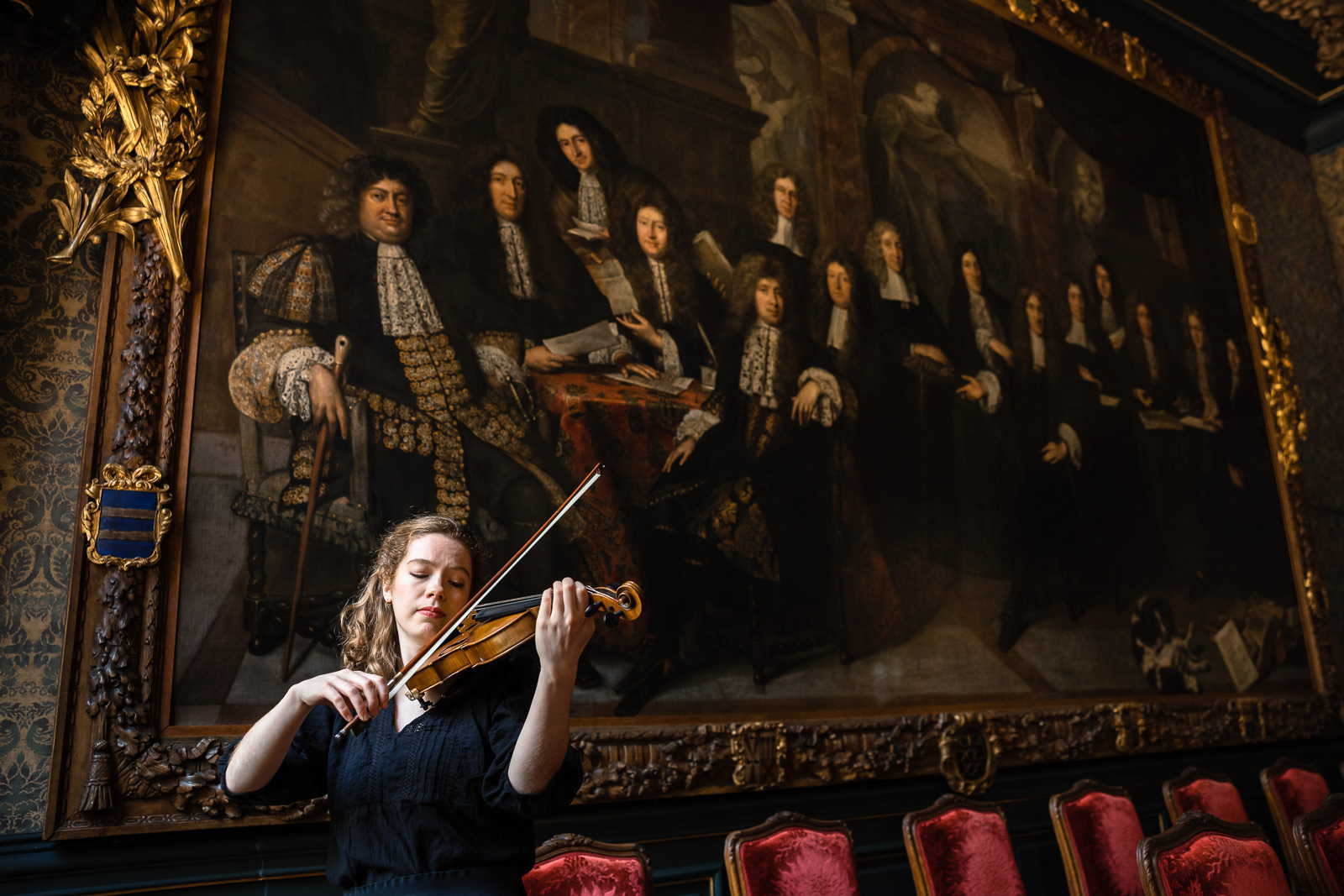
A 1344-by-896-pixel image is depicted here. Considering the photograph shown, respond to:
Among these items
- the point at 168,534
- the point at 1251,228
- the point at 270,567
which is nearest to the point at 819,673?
the point at 270,567

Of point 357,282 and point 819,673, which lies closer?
point 357,282

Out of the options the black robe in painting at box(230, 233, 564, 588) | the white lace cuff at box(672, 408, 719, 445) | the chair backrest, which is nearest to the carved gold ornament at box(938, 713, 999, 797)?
the chair backrest

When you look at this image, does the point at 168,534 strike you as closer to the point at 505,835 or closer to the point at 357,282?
the point at 357,282

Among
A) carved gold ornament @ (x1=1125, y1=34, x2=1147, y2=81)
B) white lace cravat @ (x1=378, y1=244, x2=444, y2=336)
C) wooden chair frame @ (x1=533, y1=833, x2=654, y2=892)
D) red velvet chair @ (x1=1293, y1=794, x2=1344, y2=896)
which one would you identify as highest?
carved gold ornament @ (x1=1125, y1=34, x2=1147, y2=81)

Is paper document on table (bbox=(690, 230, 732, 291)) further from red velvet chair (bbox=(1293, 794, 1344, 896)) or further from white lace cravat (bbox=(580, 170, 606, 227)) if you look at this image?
red velvet chair (bbox=(1293, 794, 1344, 896))

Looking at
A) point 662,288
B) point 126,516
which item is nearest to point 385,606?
point 126,516

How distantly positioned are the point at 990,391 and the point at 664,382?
236cm

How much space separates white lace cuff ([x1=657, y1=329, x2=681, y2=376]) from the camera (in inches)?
177

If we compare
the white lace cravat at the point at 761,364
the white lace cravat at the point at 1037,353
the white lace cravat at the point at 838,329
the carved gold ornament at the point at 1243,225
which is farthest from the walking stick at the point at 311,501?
the carved gold ornament at the point at 1243,225

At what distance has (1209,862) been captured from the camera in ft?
10.1

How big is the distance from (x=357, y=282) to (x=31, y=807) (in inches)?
77.8

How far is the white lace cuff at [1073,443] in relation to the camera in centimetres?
616

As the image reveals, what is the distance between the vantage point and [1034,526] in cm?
579

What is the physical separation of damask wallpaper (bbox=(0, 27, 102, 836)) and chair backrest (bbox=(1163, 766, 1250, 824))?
452cm
